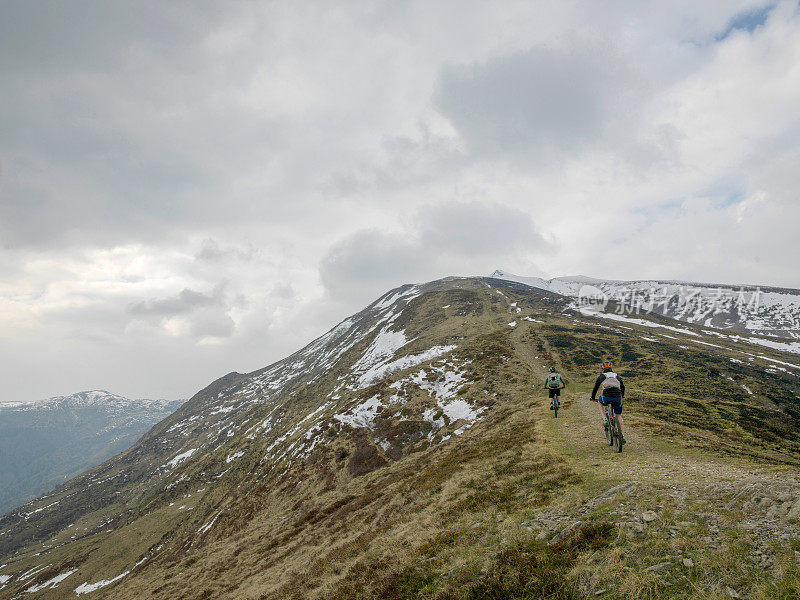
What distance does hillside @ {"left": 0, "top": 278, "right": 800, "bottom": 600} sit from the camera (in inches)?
297

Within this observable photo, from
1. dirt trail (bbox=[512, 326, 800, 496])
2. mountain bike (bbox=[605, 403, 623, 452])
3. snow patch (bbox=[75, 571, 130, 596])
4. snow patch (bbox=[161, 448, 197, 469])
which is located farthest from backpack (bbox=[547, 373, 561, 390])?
snow patch (bbox=[161, 448, 197, 469])

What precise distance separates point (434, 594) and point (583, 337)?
72.7 meters

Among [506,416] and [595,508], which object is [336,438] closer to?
[506,416]

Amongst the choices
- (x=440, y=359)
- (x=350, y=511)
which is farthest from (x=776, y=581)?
(x=440, y=359)

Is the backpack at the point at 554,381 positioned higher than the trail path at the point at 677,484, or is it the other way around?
the backpack at the point at 554,381

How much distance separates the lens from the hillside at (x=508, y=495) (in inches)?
297

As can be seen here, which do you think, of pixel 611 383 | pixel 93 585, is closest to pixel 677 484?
pixel 611 383

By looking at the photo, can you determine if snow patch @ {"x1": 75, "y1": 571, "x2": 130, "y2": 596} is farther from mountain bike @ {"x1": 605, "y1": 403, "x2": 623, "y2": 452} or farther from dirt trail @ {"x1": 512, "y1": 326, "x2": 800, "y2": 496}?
mountain bike @ {"x1": 605, "y1": 403, "x2": 623, "y2": 452}

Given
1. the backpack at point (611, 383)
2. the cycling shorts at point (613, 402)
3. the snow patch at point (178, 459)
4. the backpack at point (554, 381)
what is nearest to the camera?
the backpack at point (611, 383)

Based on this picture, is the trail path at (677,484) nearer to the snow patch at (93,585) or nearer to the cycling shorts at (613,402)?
the cycling shorts at (613,402)

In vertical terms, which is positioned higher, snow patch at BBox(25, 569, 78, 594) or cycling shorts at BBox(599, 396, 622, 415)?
cycling shorts at BBox(599, 396, 622, 415)

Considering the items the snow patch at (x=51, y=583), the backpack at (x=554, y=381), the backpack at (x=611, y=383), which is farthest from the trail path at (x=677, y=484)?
the snow patch at (x=51, y=583)

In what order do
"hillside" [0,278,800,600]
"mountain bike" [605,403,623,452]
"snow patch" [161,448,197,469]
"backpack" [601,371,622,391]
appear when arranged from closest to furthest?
"hillside" [0,278,800,600]
"backpack" [601,371,622,391]
"mountain bike" [605,403,623,452]
"snow patch" [161,448,197,469]

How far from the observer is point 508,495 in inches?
604
